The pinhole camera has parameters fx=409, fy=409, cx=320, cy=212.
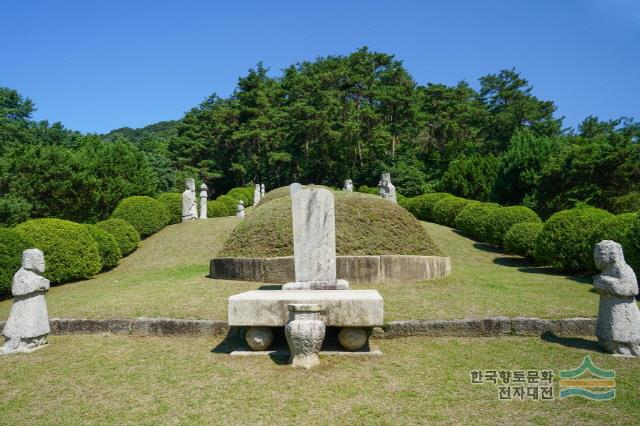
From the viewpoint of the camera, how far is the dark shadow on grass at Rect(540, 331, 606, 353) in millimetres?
5270

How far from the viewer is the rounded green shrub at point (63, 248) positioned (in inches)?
451

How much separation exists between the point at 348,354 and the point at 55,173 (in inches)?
694

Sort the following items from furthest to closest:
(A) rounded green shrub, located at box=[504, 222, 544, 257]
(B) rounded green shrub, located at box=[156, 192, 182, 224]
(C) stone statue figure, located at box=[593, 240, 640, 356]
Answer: (B) rounded green shrub, located at box=[156, 192, 182, 224] → (A) rounded green shrub, located at box=[504, 222, 544, 257] → (C) stone statue figure, located at box=[593, 240, 640, 356]

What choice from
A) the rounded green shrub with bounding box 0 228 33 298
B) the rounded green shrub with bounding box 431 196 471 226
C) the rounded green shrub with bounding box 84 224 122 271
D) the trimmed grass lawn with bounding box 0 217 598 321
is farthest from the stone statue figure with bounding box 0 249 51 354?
the rounded green shrub with bounding box 431 196 471 226

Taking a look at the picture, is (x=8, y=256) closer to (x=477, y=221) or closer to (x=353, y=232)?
(x=353, y=232)

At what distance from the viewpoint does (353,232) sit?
9828 millimetres

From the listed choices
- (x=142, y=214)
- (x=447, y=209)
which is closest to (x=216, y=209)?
(x=142, y=214)

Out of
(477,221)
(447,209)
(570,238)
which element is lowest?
(570,238)

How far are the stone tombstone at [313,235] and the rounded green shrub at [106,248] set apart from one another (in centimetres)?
957

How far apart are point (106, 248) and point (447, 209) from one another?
16485 millimetres

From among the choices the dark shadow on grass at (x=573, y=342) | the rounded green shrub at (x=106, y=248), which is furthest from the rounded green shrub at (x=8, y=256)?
the dark shadow on grass at (x=573, y=342)

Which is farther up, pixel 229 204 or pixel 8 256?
pixel 229 204

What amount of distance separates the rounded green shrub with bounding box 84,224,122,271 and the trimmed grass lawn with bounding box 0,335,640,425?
28.1 ft

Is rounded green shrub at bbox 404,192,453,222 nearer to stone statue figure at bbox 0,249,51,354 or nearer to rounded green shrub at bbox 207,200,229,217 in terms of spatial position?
rounded green shrub at bbox 207,200,229,217
